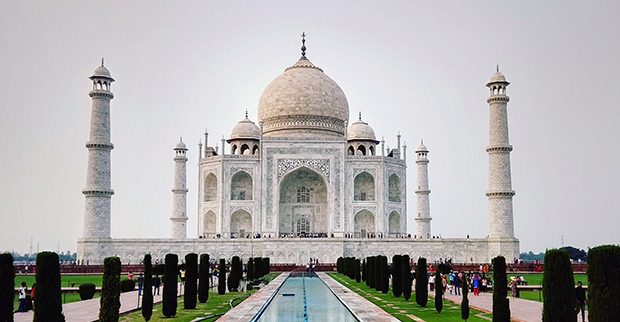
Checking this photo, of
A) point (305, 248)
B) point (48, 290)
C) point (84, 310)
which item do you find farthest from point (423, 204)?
point (48, 290)

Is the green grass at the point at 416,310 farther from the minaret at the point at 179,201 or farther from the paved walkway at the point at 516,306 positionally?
the minaret at the point at 179,201

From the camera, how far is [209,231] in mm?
33406

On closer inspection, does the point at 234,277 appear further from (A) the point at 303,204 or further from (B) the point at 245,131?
(B) the point at 245,131

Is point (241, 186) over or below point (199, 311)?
over

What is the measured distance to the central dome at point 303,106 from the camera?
35.6m

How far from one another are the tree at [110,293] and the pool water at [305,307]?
2643mm

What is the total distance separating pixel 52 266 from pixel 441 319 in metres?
5.66

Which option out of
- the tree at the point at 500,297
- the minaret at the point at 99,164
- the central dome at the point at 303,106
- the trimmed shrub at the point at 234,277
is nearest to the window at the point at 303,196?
the central dome at the point at 303,106

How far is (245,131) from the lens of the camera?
3531 centimetres

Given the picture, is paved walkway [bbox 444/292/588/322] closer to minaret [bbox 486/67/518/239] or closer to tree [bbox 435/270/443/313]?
tree [bbox 435/270/443/313]

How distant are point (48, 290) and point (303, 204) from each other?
25793 mm

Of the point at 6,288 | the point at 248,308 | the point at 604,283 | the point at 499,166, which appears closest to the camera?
the point at 604,283

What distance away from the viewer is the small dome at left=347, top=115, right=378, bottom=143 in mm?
35688

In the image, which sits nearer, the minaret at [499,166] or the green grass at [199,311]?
the green grass at [199,311]
